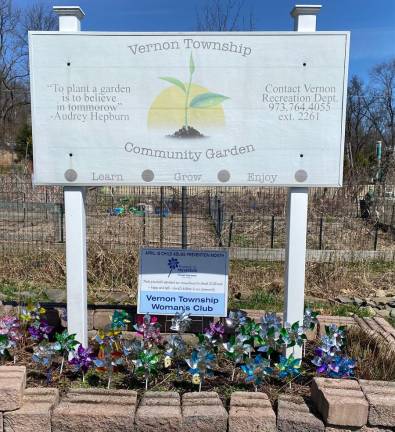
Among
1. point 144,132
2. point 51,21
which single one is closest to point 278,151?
point 144,132

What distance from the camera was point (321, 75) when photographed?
3316mm

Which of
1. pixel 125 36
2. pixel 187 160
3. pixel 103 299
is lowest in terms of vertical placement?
pixel 103 299

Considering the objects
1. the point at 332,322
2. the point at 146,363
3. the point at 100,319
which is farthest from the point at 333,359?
the point at 100,319

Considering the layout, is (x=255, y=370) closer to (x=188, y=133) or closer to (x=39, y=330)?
(x=188, y=133)

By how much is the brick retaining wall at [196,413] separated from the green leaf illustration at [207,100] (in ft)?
6.81

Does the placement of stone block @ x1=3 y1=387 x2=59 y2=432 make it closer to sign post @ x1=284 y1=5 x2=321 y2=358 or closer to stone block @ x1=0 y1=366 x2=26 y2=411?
stone block @ x1=0 y1=366 x2=26 y2=411

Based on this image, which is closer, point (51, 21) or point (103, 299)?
point (103, 299)

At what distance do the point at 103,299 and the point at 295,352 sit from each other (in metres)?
2.84

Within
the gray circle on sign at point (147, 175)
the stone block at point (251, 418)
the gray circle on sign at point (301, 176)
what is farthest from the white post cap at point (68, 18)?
the stone block at point (251, 418)

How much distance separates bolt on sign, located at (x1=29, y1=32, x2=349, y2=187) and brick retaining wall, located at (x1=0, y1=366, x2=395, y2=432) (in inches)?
60.1

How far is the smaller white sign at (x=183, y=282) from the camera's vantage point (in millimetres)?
3943

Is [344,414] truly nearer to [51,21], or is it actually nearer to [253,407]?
[253,407]

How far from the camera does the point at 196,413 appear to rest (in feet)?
→ 8.96

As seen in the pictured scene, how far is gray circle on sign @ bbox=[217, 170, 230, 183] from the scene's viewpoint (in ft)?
11.2
